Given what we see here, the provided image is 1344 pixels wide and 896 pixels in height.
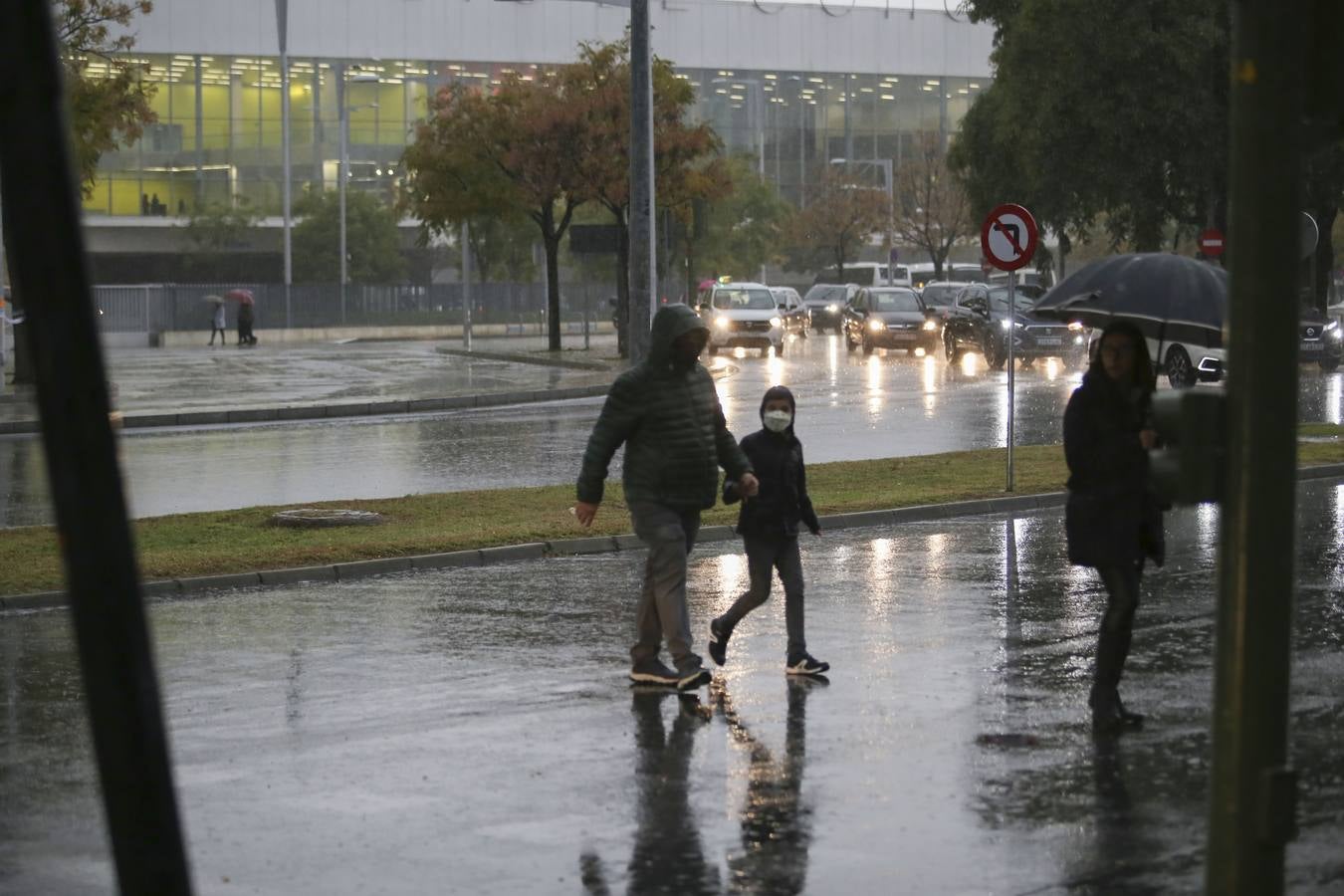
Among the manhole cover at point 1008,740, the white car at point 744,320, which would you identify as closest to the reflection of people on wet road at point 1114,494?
the manhole cover at point 1008,740

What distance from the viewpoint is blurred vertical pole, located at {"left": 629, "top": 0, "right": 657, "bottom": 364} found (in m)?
21.2

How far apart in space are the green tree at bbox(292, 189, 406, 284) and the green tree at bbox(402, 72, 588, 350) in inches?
1242

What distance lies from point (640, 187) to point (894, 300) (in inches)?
1162

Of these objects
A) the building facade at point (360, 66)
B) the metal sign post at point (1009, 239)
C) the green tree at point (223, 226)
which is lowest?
the metal sign post at point (1009, 239)

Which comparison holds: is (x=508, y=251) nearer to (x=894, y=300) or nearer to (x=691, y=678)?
(x=894, y=300)

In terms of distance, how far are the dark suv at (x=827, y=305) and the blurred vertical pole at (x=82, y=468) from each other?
216 ft

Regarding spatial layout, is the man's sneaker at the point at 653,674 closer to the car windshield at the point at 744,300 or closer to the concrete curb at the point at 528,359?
the concrete curb at the point at 528,359

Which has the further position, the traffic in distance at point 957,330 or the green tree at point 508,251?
the green tree at point 508,251

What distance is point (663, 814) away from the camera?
7.45 meters

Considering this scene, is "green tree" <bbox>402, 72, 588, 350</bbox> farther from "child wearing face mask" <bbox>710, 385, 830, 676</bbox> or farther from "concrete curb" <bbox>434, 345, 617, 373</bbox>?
"child wearing face mask" <bbox>710, 385, 830, 676</bbox>

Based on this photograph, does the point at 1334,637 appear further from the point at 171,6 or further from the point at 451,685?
the point at 171,6

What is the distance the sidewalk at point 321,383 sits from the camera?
31328 mm

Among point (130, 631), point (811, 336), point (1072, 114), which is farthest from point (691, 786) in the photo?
point (811, 336)

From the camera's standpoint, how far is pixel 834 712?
920 cm
